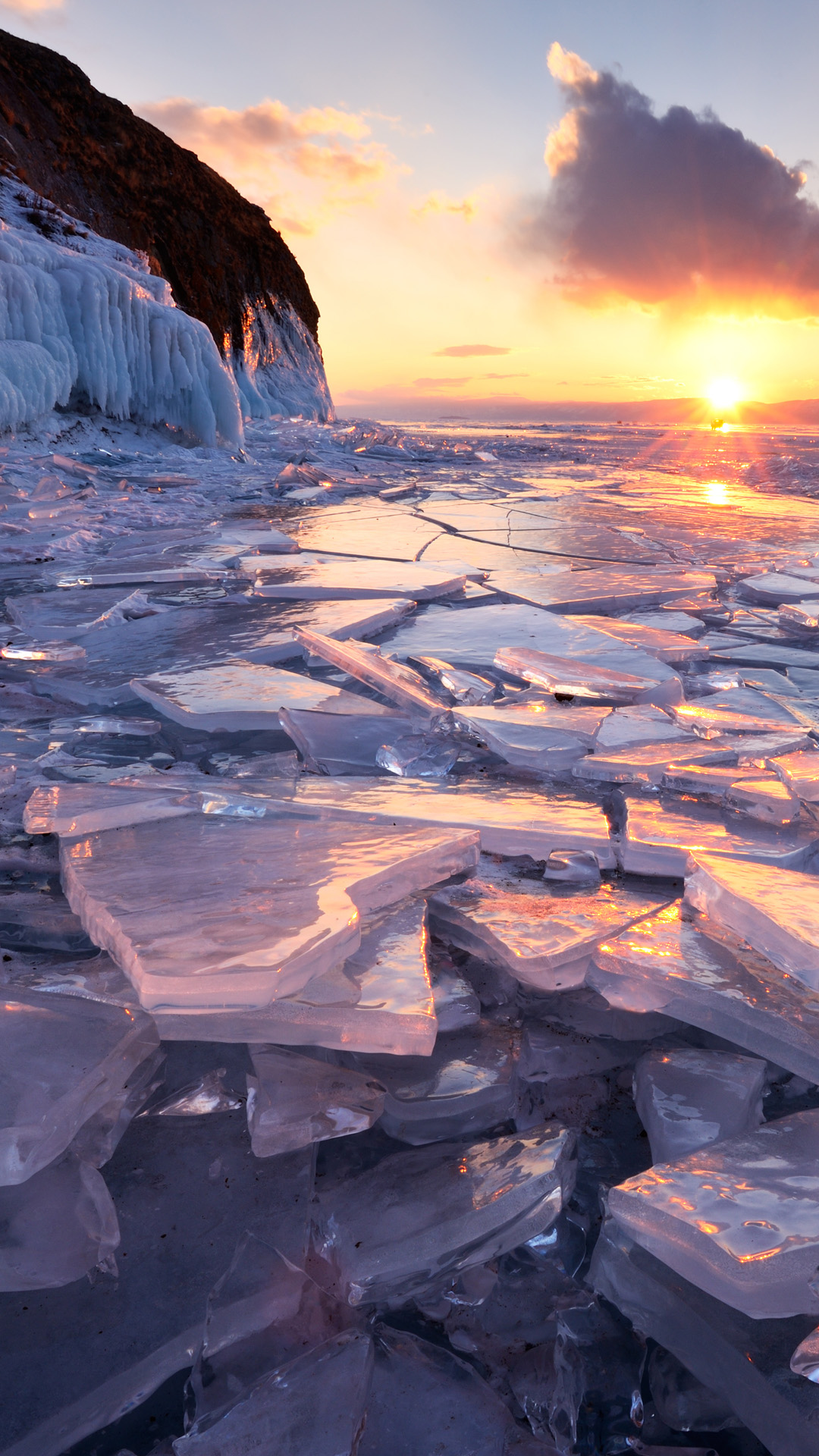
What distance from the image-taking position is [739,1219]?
61 centimetres

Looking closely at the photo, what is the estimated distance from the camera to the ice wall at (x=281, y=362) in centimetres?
2023

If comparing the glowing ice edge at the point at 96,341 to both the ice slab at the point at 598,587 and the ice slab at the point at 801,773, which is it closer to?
the ice slab at the point at 598,587

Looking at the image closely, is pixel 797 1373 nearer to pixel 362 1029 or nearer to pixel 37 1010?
pixel 362 1029

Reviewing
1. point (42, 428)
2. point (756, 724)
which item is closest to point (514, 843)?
point (756, 724)

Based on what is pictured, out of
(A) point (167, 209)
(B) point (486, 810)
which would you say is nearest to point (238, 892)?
(B) point (486, 810)

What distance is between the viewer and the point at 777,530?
4.88 metres

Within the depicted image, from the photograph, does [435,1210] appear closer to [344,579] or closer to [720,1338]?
[720,1338]

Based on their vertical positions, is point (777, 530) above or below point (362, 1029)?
above

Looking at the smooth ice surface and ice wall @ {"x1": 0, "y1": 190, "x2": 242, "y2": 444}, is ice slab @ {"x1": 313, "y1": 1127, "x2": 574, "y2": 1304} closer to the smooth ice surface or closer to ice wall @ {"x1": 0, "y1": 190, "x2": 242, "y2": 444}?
the smooth ice surface

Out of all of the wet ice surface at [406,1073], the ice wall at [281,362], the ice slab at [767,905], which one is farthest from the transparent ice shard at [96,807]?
the ice wall at [281,362]

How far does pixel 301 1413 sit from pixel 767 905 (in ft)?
2.30

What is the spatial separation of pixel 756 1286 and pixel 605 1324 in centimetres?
14

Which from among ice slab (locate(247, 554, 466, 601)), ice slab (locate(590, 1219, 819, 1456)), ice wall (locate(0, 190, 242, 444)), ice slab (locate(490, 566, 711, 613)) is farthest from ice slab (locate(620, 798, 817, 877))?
ice wall (locate(0, 190, 242, 444))

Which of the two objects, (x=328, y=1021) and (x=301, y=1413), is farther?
(x=328, y=1021)
